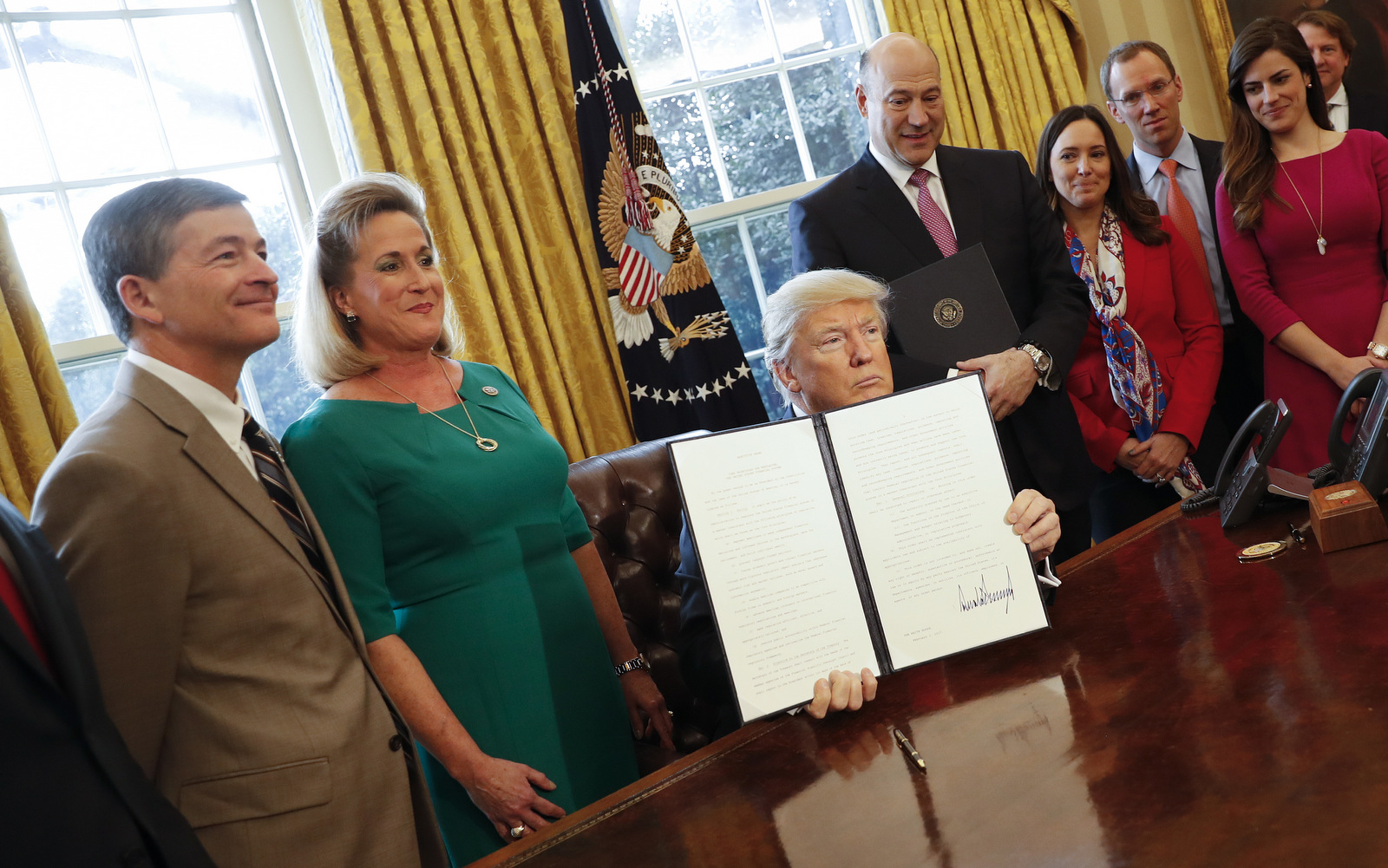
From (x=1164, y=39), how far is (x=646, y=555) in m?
3.69

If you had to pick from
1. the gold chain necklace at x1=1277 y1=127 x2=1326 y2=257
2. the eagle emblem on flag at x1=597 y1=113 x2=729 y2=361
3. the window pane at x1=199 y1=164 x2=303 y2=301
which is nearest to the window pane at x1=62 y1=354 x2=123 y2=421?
the window pane at x1=199 y1=164 x2=303 y2=301

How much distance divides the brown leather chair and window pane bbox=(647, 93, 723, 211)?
1743 mm

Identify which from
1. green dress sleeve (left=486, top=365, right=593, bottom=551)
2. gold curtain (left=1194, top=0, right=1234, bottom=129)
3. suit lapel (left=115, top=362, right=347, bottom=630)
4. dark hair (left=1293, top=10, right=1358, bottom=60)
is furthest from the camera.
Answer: gold curtain (left=1194, top=0, right=1234, bottom=129)

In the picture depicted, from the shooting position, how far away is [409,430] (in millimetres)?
1818

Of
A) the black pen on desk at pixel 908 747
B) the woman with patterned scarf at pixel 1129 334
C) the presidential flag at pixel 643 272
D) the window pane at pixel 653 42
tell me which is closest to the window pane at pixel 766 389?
the presidential flag at pixel 643 272

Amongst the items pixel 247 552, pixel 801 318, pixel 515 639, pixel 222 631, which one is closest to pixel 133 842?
pixel 222 631

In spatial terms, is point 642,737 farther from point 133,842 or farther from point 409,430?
point 133,842

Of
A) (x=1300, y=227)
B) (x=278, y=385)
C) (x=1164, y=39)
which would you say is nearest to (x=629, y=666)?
(x=278, y=385)

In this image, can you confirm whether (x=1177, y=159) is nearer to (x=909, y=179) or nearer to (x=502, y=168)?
(x=909, y=179)

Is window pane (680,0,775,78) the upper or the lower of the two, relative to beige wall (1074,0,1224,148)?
upper

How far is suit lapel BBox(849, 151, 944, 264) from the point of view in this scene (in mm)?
2631

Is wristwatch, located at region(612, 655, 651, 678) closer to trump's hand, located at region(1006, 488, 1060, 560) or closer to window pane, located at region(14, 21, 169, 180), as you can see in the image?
trump's hand, located at region(1006, 488, 1060, 560)

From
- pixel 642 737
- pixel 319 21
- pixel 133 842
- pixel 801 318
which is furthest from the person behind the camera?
pixel 319 21

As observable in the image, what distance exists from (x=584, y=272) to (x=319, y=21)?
3.70 ft
